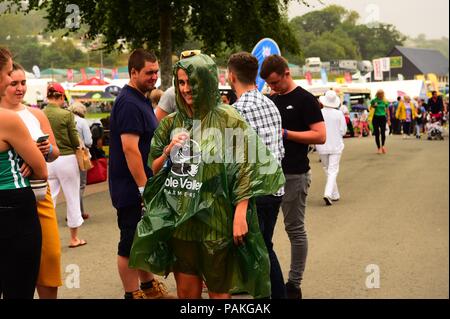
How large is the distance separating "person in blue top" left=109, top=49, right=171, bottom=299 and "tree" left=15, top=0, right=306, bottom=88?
10724 millimetres

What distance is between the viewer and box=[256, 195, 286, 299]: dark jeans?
4.27 m

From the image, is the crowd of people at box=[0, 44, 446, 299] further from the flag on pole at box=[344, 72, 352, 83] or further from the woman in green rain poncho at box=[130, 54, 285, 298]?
the flag on pole at box=[344, 72, 352, 83]

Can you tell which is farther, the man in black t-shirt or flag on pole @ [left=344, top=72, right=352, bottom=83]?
flag on pole @ [left=344, top=72, right=352, bottom=83]

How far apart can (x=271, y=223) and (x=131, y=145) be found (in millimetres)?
1103

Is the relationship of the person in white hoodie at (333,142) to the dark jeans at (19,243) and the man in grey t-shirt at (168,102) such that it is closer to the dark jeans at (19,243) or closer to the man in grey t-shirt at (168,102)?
the man in grey t-shirt at (168,102)

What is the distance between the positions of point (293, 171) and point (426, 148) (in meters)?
16.7

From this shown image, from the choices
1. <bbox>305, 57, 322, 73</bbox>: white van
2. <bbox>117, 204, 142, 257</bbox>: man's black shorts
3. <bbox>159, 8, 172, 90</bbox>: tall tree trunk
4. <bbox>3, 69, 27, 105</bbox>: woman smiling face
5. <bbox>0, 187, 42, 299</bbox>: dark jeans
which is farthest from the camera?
<bbox>305, 57, 322, 73</bbox>: white van

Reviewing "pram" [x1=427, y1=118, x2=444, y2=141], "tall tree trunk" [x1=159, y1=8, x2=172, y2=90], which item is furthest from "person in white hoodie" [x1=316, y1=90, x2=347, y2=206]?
"pram" [x1=427, y1=118, x2=444, y2=141]

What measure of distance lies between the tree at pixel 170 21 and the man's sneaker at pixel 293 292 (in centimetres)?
1105

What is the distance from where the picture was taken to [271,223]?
438cm

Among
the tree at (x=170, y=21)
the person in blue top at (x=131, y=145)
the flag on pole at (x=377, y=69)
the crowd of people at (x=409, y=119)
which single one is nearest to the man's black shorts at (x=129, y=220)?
the person in blue top at (x=131, y=145)

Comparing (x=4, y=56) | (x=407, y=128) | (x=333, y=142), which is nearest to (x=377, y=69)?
(x=407, y=128)

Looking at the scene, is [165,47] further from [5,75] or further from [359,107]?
[359,107]

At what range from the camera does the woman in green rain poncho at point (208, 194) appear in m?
3.30
